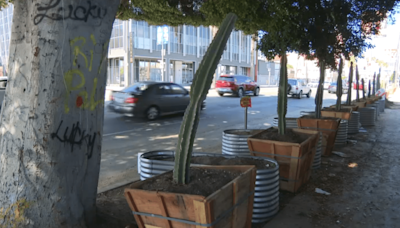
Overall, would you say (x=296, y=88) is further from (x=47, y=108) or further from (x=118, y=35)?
(x=47, y=108)

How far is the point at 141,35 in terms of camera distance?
36438 mm

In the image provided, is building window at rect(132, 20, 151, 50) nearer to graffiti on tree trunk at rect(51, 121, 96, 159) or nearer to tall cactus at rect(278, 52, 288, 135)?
tall cactus at rect(278, 52, 288, 135)

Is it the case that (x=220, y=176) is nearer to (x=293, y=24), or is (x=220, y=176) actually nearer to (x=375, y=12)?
(x=293, y=24)

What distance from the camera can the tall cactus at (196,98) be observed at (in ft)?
8.68

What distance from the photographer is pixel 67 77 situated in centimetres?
279

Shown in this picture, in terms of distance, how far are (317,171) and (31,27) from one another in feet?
15.9

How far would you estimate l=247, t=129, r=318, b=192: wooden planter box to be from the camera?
4340 millimetres

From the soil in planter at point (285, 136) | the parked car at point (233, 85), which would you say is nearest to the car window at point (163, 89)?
the soil in planter at point (285, 136)

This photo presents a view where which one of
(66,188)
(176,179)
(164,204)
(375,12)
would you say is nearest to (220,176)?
(176,179)

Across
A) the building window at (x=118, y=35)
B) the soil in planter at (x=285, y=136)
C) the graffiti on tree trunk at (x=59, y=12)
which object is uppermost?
the building window at (x=118, y=35)

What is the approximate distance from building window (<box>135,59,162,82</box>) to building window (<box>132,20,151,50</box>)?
198 centimetres

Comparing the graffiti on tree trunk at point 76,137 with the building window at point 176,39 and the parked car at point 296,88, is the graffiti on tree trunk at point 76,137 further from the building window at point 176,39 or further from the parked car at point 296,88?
the building window at point 176,39

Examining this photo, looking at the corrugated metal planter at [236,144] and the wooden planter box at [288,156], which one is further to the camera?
the corrugated metal planter at [236,144]

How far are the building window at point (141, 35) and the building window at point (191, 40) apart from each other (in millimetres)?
6147
